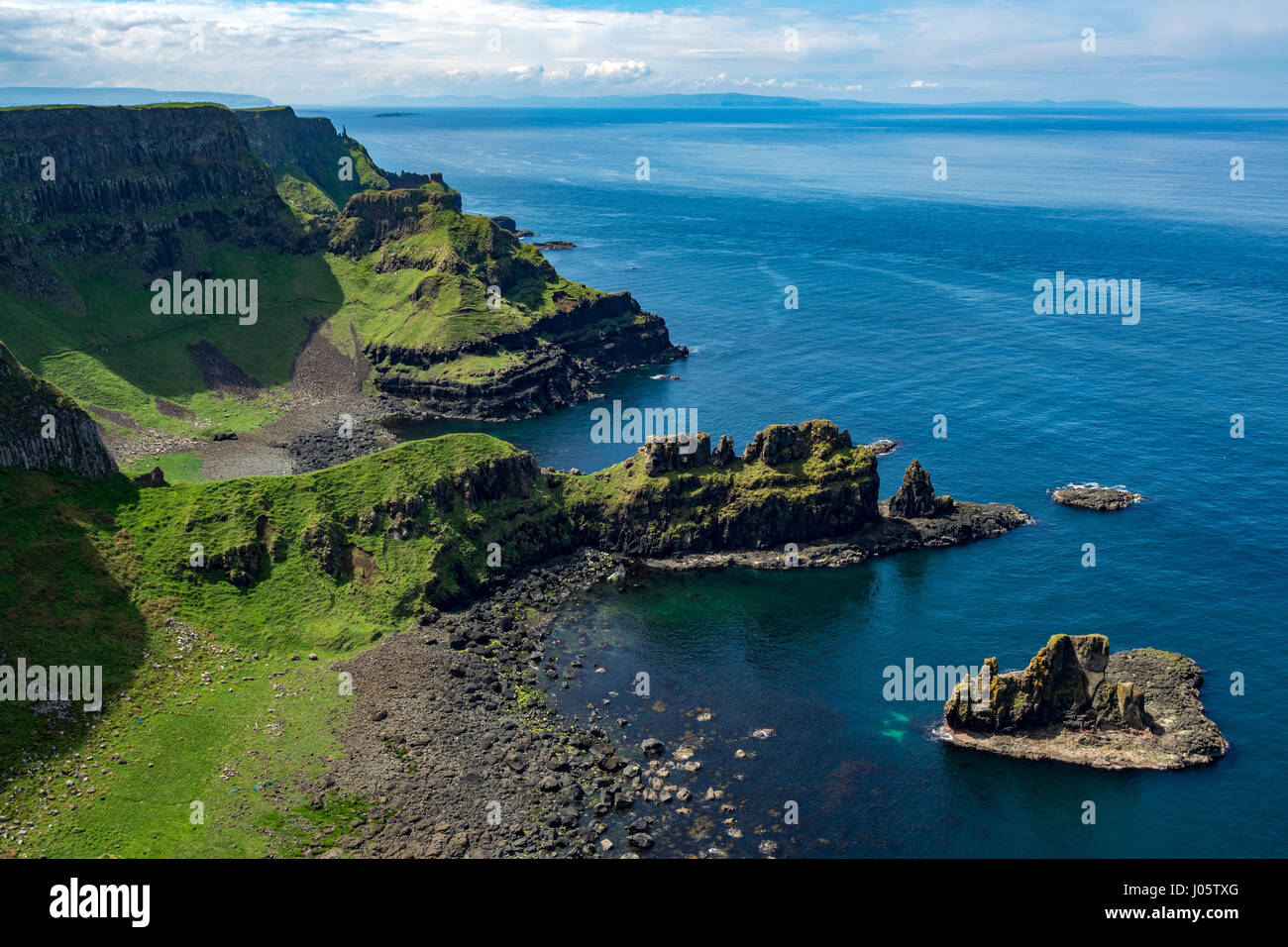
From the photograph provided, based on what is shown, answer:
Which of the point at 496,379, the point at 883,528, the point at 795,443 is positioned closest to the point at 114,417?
the point at 496,379

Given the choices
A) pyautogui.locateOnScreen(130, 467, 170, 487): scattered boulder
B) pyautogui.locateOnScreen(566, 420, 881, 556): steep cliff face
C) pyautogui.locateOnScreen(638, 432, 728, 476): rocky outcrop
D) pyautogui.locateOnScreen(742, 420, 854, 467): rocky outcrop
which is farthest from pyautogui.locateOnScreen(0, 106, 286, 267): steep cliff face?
pyautogui.locateOnScreen(742, 420, 854, 467): rocky outcrop

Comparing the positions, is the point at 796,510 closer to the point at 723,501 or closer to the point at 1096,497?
the point at 723,501

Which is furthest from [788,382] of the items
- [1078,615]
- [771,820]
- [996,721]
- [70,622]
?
[70,622]

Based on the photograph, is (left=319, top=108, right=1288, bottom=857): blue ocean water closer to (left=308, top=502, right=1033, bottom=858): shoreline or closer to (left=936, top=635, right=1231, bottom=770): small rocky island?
(left=936, top=635, right=1231, bottom=770): small rocky island

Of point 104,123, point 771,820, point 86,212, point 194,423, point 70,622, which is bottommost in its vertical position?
point 771,820

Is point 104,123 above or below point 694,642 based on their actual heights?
above

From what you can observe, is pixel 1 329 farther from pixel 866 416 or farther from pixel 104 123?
pixel 866 416
